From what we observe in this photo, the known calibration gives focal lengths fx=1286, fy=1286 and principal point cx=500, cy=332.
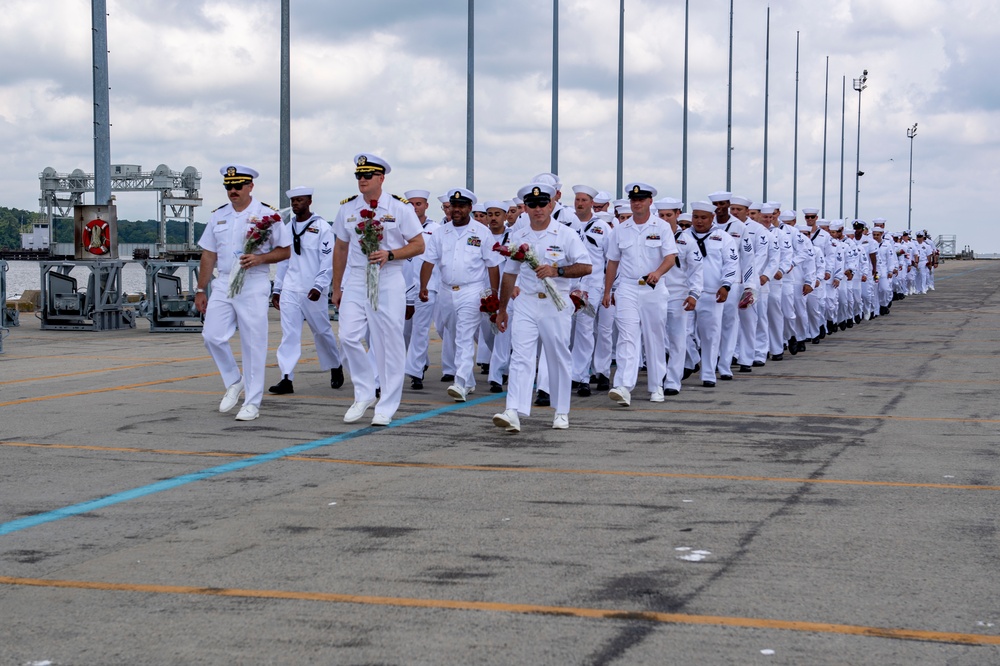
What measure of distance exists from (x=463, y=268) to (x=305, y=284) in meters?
1.66


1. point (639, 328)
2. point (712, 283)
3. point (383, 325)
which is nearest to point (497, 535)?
point (383, 325)

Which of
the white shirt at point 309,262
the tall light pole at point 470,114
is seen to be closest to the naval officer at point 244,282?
the white shirt at point 309,262

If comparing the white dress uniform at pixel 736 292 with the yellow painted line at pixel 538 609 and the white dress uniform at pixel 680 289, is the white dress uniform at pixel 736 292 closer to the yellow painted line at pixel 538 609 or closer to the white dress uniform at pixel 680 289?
the white dress uniform at pixel 680 289

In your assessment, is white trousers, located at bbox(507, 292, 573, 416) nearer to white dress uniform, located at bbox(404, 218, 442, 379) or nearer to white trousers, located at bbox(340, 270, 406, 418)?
white trousers, located at bbox(340, 270, 406, 418)

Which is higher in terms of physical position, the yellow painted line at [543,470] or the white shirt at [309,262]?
the white shirt at [309,262]

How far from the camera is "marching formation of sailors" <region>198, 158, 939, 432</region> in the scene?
10219mm

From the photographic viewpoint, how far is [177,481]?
25.2ft

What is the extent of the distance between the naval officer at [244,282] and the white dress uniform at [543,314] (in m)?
2.15

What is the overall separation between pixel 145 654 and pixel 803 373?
12.5 m

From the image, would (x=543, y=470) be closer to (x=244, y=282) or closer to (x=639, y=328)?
(x=244, y=282)

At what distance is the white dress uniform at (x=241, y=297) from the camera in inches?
426

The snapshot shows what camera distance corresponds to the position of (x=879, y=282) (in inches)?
1231

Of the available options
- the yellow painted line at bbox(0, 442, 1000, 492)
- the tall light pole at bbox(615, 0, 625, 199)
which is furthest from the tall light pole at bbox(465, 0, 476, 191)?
the yellow painted line at bbox(0, 442, 1000, 492)

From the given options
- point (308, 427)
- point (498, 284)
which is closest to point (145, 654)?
point (308, 427)
